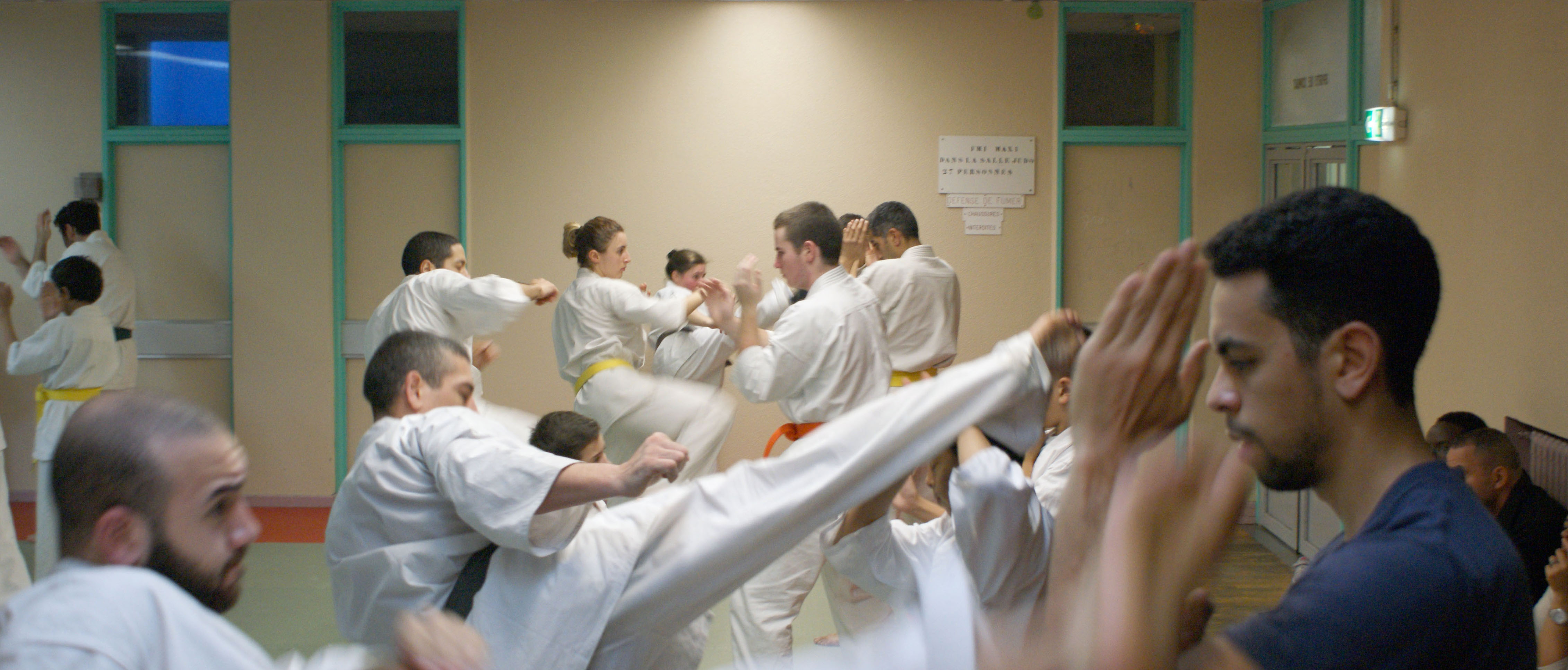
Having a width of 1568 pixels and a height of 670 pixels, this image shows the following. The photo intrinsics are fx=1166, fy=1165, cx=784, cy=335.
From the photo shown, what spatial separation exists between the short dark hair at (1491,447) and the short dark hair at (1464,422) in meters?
0.04

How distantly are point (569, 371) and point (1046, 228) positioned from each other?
2781mm

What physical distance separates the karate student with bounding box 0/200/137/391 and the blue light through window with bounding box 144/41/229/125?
693 millimetres

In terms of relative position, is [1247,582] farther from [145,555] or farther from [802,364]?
[145,555]

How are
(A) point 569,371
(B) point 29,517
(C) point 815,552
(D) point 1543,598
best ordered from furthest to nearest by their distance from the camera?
1. (B) point 29,517
2. (A) point 569,371
3. (C) point 815,552
4. (D) point 1543,598

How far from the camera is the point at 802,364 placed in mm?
3857

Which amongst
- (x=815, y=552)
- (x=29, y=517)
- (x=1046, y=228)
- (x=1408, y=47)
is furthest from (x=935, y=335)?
(x=29, y=517)

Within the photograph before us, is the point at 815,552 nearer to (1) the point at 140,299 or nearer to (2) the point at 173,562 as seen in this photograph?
(2) the point at 173,562

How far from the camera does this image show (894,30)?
628cm

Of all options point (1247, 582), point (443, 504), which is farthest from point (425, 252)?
point (1247, 582)

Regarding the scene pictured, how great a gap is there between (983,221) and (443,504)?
4637 millimetres

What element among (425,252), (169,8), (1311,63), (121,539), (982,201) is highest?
(169,8)

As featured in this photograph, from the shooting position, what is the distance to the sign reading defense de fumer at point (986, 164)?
627 centimetres

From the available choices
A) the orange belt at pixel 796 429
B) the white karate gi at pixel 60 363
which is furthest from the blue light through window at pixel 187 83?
the orange belt at pixel 796 429

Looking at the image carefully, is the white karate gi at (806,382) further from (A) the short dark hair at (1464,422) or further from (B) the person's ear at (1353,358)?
(B) the person's ear at (1353,358)
